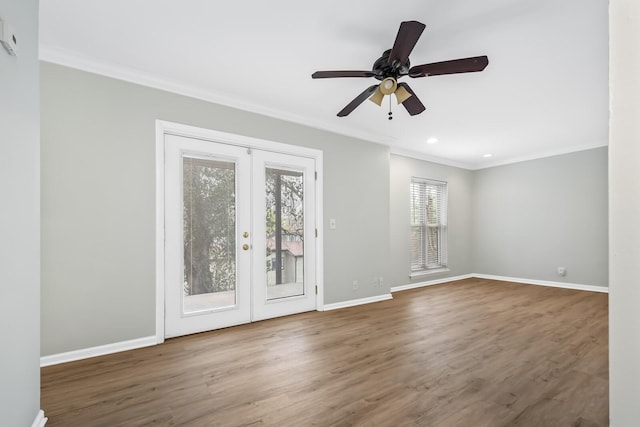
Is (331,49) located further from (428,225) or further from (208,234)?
(428,225)

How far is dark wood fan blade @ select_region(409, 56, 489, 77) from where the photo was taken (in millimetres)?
2080

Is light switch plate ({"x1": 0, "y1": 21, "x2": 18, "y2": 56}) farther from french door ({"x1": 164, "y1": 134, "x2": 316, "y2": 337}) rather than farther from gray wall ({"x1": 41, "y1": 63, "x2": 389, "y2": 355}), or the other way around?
french door ({"x1": 164, "y1": 134, "x2": 316, "y2": 337})

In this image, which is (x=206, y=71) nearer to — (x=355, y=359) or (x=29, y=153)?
(x=29, y=153)

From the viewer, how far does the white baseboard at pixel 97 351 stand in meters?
2.52

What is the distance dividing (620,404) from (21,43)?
254cm

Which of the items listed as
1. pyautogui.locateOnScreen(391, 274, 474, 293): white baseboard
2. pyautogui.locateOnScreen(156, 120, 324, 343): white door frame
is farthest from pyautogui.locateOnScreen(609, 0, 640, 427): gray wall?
pyautogui.locateOnScreen(391, 274, 474, 293): white baseboard

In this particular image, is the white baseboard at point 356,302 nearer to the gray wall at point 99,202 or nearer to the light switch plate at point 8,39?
the gray wall at point 99,202

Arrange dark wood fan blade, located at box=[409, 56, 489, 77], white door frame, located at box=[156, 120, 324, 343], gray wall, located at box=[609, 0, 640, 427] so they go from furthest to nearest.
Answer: white door frame, located at box=[156, 120, 324, 343], dark wood fan blade, located at box=[409, 56, 489, 77], gray wall, located at box=[609, 0, 640, 427]

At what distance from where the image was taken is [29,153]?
1651 millimetres

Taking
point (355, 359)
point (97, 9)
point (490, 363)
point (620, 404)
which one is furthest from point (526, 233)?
point (97, 9)

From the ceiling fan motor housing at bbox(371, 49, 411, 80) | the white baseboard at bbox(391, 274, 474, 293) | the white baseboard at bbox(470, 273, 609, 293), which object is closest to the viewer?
the ceiling fan motor housing at bbox(371, 49, 411, 80)

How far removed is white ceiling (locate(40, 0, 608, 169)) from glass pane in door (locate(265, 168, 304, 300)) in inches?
34.0

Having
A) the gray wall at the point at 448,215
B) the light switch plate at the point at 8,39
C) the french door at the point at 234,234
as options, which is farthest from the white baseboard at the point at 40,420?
the gray wall at the point at 448,215

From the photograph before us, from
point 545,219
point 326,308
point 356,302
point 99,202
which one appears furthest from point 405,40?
point 545,219
